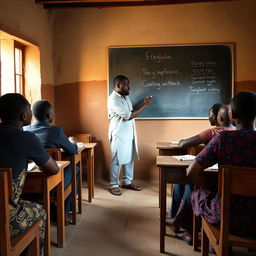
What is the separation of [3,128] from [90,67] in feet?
9.43

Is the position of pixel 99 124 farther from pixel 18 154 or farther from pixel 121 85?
pixel 18 154

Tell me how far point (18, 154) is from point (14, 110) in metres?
0.29

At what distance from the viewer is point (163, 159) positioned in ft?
7.76

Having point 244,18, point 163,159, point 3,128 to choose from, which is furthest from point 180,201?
point 244,18

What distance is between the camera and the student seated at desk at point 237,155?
154cm

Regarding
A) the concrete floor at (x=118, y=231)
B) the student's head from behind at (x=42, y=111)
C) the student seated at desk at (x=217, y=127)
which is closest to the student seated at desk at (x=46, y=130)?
the student's head from behind at (x=42, y=111)

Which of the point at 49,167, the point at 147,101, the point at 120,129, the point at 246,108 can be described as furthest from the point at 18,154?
the point at 147,101

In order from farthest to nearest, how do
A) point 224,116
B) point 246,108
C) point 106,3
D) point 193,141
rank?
1. point 106,3
2. point 193,141
3. point 224,116
4. point 246,108

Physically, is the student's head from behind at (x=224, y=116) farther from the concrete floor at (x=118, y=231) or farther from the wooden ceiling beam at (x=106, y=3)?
the wooden ceiling beam at (x=106, y=3)

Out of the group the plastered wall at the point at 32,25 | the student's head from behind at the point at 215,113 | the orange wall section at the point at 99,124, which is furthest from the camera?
the orange wall section at the point at 99,124

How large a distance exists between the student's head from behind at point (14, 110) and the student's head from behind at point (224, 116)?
62.6 inches

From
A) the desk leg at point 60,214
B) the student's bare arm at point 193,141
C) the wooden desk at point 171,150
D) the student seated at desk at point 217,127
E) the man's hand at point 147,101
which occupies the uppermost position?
the man's hand at point 147,101

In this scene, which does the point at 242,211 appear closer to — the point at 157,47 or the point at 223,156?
the point at 223,156

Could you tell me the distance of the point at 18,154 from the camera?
5.50 ft
